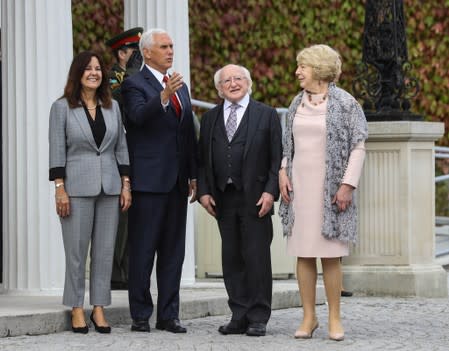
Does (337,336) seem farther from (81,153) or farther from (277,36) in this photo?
(277,36)

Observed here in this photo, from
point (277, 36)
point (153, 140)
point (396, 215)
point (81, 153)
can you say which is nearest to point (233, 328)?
point (153, 140)

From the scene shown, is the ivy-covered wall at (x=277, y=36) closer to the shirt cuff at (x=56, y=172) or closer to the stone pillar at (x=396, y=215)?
the stone pillar at (x=396, y=215)

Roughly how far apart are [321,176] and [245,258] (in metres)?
0.71

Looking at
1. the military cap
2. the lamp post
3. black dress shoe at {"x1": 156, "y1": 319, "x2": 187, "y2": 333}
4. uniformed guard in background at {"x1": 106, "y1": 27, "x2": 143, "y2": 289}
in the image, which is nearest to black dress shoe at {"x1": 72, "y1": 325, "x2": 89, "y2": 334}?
black dress shoe at {"x1": 156, "y1": 319, "x2": 187, "y2": 333}

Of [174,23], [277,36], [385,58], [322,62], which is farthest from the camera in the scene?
[277,36]

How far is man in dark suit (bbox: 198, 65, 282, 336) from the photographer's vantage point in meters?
9.52

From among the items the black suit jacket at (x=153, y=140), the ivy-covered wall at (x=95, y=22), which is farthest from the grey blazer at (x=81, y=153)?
the ivy-covered wall at (x=95, y=22)

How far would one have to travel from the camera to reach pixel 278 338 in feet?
30.8

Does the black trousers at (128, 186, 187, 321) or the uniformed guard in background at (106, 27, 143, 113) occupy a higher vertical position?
the uniformed guard in background at (106, 27, 143, 113)

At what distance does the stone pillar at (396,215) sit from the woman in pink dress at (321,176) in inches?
138

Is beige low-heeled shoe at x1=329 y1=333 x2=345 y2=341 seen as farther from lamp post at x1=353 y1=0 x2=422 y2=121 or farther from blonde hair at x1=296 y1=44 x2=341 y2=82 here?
lamp post at x1=353 y1=0 x2=422 y2=121

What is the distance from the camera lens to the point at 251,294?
9.59 m

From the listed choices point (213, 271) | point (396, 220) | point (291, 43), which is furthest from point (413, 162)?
point (291, 43)

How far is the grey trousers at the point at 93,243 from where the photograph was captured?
9.48 meters
